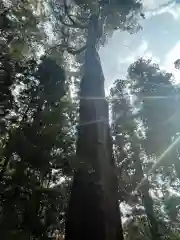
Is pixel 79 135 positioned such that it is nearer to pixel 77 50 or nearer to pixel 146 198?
pixel 77 50

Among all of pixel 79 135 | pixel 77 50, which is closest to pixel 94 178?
pixel 79 135

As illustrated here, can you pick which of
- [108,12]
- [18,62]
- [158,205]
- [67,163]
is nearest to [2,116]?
[18,62]

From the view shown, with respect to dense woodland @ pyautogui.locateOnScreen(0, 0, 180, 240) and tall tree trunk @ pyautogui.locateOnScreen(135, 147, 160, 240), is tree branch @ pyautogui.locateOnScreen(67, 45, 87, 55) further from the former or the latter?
tall tree trunk @ pyautogui.locateOnScreen(135, 147, 160, 240)

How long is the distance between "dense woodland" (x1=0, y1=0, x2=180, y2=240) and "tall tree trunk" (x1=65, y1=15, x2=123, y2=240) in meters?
0.02

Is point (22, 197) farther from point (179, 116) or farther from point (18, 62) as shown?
point (179, 116)

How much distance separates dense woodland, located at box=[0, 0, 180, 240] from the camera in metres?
8.02

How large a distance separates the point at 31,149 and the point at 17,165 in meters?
0.76

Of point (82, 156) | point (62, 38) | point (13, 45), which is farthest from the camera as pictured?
point (62, 38)

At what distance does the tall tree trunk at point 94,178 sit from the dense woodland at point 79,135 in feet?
0.08

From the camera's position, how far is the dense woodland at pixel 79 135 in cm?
802

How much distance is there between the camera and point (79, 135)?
29.6ft

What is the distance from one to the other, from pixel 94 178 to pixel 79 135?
1723mm

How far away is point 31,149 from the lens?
9.44m

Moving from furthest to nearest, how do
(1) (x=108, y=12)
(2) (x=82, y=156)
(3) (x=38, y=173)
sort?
(1) (x=108, y=12), (3) (x=38, y=173), (2) (x=82, y=156)
